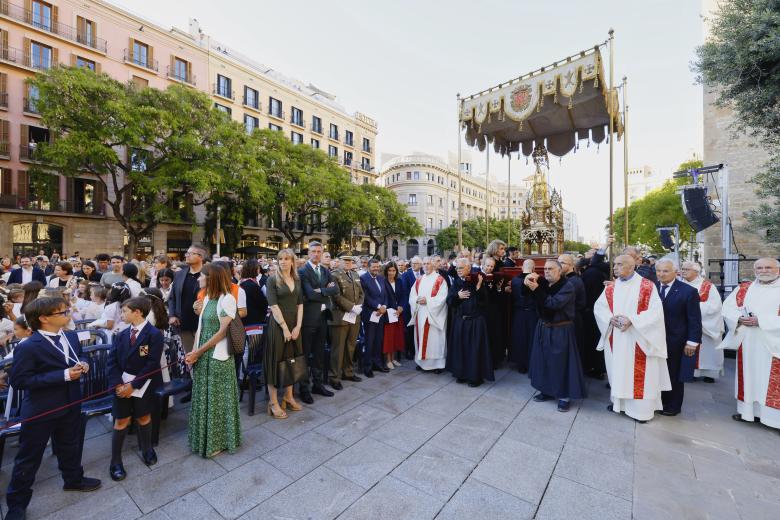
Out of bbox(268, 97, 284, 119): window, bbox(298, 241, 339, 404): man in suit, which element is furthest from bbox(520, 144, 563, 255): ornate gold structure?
bbox(268, 97, 284, 119): window

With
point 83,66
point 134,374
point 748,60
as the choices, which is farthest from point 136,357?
point 83,66

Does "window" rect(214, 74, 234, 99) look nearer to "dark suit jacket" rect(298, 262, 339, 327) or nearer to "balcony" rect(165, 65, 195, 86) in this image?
"balcony" rect(165, 65, 195, 86)

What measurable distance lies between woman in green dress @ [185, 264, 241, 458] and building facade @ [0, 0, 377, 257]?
21.1 m

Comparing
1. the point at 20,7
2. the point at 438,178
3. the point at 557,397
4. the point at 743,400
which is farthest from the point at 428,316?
the point at 438,178

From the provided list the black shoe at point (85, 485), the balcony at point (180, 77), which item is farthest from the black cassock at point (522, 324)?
the balcony at point (180, 77)

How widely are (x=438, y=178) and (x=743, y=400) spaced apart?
178ft

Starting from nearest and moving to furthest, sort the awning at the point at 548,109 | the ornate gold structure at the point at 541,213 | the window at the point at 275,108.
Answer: the awning at the point at 548,109, the ornate gold structure at the point at 541,213, the window at the point at 275,108

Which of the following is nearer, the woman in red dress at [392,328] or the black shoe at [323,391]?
the black shoe at [323,391]

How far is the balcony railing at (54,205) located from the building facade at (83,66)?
4 cm

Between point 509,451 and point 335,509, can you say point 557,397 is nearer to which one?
point 509,451

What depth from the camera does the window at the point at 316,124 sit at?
3812cm

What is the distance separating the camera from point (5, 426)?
277 cm

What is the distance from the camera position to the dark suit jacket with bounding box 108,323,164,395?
2973 millimetres

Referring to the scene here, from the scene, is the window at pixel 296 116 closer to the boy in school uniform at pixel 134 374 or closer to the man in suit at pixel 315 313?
the man in suit at pixel 315 313
